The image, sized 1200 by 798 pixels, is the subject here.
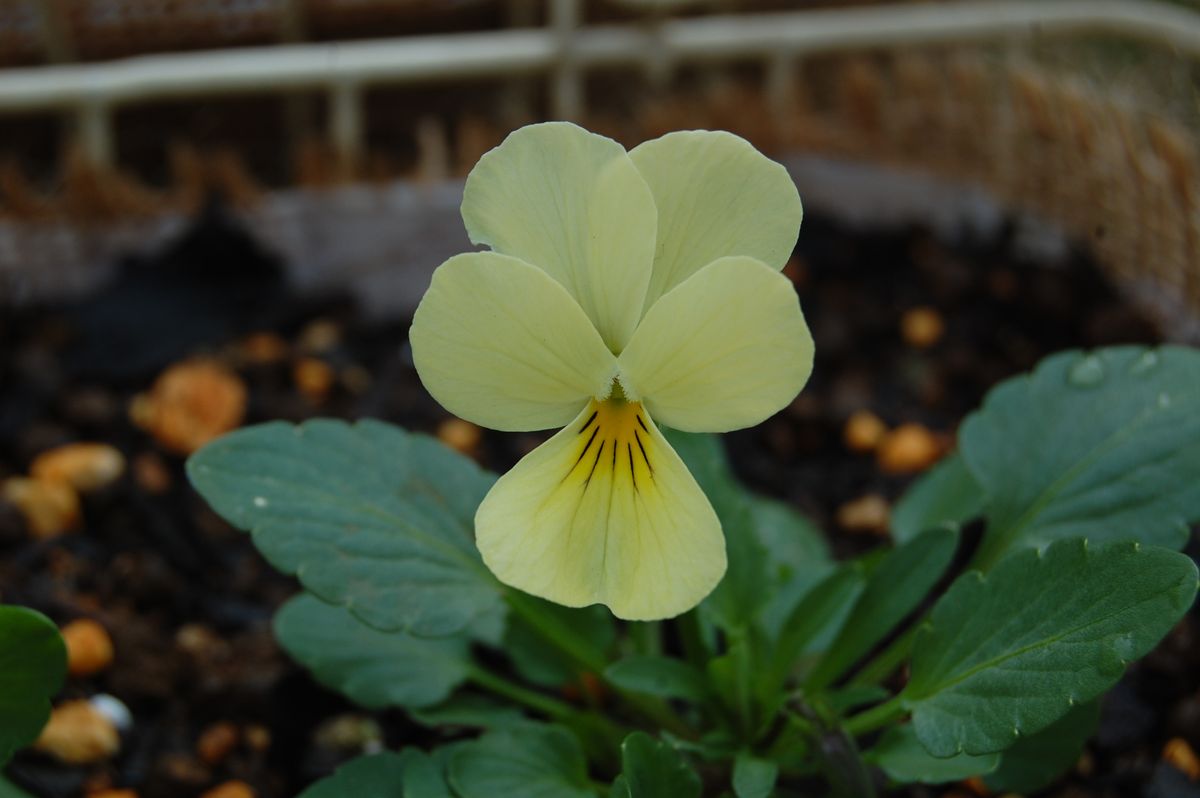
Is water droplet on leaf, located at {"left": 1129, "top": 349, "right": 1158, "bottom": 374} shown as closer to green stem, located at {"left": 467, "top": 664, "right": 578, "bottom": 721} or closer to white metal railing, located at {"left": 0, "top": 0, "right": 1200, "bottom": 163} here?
green stem, located at {"left": 467, "top": 664, "right": 578, "bottom": 721}

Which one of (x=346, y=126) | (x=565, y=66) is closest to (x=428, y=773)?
(x=346, y=126)

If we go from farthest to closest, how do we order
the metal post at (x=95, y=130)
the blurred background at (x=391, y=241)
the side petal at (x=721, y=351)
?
the metal post at (x=95, y=130), the blurred background at (x=391, y=241), the side petal at (x=721, y=351)

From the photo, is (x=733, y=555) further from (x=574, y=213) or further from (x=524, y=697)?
(x=574, y=213)

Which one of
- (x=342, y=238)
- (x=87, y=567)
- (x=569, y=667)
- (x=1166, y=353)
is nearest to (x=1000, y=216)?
(x=1166, y=353)

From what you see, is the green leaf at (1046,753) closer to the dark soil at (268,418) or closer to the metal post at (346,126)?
A: the dark soil at (268,418)

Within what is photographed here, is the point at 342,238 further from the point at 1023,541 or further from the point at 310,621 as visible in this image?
the point at 1023,541

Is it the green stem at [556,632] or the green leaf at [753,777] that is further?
the green stem at [556,632]

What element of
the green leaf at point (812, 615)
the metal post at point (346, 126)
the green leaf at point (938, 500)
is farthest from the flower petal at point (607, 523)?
the metal post at point (346, 126)
